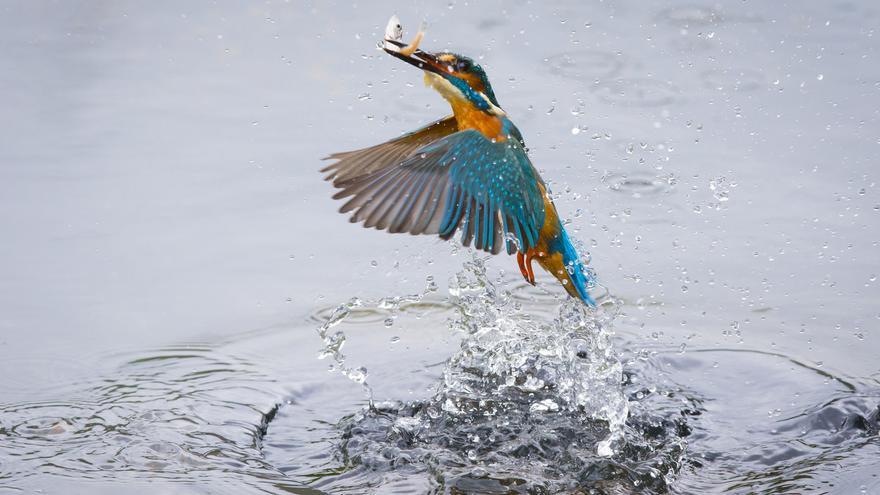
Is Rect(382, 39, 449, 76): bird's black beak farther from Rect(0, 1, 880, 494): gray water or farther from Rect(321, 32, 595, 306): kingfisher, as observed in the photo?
Rect(0, 1, 880, 494): gray water

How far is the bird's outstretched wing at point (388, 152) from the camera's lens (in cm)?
429

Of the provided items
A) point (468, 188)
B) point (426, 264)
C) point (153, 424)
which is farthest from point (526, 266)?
point (153, 424)

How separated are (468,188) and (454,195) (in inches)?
2.0

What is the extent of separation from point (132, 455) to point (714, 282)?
2305 mm

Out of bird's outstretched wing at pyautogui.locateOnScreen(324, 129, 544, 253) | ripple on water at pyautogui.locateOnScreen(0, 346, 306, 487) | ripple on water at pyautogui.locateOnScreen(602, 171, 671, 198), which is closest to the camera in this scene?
ripple on water at pyautogui.locateOnScreen(0, 346, 306, 487)

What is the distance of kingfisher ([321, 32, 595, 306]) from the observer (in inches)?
154

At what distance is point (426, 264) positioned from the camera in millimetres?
5062

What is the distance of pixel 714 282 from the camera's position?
15.9 feet

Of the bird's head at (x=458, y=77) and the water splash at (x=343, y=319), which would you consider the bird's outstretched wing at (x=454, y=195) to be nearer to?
the bird's head at (x=458, y=77)

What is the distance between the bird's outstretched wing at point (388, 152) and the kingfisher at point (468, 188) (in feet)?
0.13

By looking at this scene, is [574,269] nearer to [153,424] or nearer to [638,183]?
[638,183]

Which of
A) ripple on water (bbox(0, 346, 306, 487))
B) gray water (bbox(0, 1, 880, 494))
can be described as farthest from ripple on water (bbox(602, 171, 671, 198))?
ripple on water (bbox(0, 346, 306, 487))

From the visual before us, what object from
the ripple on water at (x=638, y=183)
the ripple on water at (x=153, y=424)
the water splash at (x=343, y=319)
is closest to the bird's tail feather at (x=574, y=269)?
the water splash at (x=343, y=319)

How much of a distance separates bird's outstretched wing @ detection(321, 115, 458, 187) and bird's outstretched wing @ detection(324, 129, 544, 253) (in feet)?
0.76
